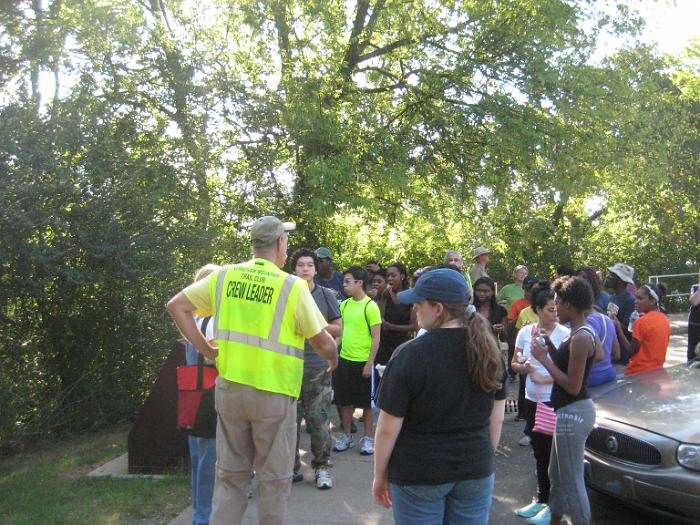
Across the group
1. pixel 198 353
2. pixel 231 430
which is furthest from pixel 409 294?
pixel 198 353

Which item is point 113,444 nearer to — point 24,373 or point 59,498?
point 24,373

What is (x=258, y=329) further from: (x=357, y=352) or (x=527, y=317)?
(x=527, y=317)

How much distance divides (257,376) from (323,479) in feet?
7.21

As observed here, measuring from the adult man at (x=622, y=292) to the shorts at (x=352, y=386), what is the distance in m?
2.76

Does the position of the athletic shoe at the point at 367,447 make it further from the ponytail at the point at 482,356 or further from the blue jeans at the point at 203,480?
the ponytail at the point at 482,356

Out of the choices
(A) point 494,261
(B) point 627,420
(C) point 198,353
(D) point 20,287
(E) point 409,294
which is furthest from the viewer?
(A) point 494,261

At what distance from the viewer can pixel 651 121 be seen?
14750 mm

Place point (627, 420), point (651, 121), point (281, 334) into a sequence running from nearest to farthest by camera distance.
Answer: point (281, 334) → point (627, 420) → point (651, 121)

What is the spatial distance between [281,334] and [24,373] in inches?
183

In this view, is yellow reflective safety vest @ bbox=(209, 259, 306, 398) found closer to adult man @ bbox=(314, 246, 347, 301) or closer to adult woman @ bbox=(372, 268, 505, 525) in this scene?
adult woman @ bbox=(372, 268, 505, 525)

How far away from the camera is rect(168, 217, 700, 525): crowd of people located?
2660 mm

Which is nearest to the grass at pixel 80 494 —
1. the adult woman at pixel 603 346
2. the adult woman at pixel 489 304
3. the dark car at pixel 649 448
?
the dark car at pixel 649 448

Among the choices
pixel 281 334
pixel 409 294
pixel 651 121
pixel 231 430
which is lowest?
pixel 231 430

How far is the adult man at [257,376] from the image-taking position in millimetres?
3471
